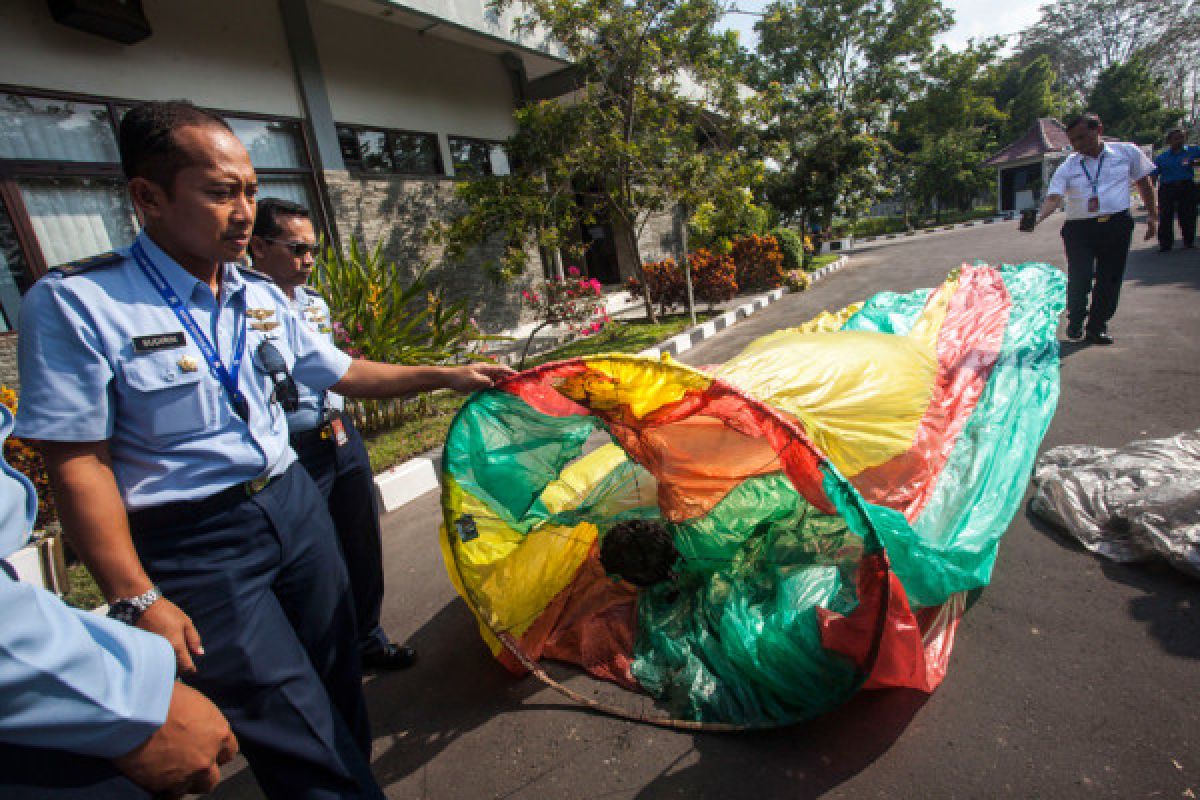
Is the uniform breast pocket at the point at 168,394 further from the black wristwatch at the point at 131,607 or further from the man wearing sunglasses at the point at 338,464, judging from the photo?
the man wearing sunglasses at the point at 338,464

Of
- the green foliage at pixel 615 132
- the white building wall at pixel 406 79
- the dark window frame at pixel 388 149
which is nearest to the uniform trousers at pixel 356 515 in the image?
the green foliage at pixel 615 132

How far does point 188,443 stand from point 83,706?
25.0 inches

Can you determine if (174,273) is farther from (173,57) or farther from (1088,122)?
(173,57)

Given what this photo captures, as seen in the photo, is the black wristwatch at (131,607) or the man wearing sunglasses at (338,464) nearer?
the black wristwatch at (131,607)

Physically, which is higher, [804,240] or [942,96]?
[942,96]

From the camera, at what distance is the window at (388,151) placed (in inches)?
320

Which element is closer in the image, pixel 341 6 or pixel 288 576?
pixel 288 576

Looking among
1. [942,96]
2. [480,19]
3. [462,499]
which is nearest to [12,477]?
[462,499]

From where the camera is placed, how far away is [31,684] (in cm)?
74

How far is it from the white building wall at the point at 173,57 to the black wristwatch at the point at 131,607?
21.9 feet

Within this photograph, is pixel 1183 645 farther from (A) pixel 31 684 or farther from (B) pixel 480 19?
(B) pixel 480 19

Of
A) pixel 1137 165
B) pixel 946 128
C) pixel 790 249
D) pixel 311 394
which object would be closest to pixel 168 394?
pixel 311 394

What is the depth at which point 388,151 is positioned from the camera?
8.66 meters

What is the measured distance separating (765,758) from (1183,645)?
1.42 metres
